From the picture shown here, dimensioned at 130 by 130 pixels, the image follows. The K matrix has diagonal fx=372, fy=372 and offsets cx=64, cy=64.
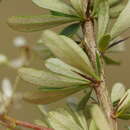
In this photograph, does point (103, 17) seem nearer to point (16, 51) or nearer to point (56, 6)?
point (56, 6)

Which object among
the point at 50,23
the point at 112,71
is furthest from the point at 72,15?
the point at 112,71

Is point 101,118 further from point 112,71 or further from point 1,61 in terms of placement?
point 112,71

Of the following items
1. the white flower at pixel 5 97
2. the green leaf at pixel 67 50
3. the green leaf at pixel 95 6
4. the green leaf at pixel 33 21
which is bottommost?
the white flower at pixel 5 97

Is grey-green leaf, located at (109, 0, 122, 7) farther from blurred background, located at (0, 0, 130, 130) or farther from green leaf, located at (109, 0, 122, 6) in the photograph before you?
blurred background, located at (0, 0, 130, 130)

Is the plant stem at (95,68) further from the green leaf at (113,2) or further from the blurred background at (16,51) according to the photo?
the blurred background at (16,51)

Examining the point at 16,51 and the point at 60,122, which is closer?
the point at 60,122

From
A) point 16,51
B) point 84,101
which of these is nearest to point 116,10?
point 84,101

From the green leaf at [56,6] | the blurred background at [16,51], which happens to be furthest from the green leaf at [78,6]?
the blurred background at [16,51]
